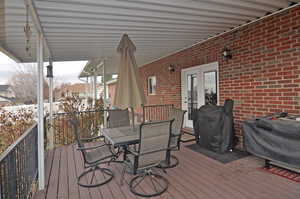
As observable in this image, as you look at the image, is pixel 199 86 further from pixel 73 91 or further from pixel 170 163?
pixel 73 91

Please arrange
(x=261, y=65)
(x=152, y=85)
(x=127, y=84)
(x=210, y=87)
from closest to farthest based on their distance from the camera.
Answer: (x=127, y=84) < (x=261, y=65) < (x=210, y=87) < (x=152, y=85)

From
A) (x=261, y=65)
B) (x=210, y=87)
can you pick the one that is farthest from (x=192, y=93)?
(x=261, y=65)

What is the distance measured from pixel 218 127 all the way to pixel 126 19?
274cm

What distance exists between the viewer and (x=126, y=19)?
3.11 metres

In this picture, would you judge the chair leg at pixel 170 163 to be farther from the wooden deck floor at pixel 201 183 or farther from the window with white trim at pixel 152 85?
the window with white trim at pixel 152 85

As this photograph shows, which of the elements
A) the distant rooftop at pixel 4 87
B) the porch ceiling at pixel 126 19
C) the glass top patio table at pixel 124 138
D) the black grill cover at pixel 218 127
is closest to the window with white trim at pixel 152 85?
the porch ceiling at pixel 126 19

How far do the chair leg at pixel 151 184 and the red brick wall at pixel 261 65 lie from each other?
2.43 metres

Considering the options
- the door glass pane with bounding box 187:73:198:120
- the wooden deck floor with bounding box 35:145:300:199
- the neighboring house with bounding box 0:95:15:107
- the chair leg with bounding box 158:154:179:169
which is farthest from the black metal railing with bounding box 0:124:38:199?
the door glass pane with bounding box 187:73:198:120

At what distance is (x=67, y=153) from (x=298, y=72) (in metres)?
4.89

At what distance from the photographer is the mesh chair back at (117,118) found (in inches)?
158

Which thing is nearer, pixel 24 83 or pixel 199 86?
pixel 24 83

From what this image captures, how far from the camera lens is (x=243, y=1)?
2.71m

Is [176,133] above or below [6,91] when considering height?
below

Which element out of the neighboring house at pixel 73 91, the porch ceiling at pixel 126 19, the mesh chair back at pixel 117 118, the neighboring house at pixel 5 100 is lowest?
the mesh chair back at pixel 117 118
